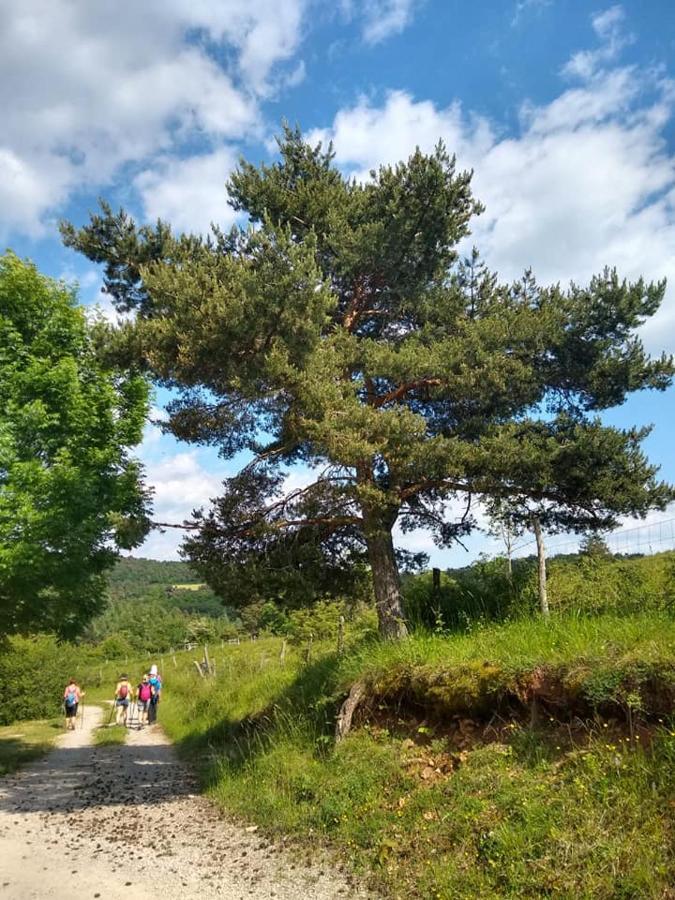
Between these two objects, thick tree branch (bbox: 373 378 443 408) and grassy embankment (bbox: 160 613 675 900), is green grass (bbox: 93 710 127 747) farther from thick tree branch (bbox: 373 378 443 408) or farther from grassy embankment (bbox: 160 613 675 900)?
thick tree branch (bbox: 373 378 443 408)

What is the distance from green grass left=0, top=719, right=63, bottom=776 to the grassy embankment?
27.4ft

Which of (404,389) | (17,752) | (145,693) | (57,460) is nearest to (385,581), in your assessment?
(404,389)

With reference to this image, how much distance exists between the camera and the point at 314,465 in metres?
11.5

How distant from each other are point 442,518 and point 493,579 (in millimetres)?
1587

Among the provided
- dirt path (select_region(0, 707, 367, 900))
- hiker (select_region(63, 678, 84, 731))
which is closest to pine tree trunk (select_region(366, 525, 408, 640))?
dirt path (select_region(0, 707, 367, 900))

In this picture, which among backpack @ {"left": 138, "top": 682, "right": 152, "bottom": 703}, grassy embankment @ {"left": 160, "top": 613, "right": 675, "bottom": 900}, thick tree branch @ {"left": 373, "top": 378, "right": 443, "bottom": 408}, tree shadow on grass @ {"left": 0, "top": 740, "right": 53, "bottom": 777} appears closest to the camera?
grassy embankment @ {"left": 160, "top": 613, "right": 675, "bottom": 900}

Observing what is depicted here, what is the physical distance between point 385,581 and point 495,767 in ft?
15.3

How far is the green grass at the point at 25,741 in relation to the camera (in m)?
15.1

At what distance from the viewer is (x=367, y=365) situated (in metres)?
10.4

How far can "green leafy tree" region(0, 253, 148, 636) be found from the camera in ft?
37.2

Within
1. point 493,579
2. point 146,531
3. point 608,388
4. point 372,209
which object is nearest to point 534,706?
point 493,579

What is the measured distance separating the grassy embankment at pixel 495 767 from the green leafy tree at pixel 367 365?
7.19 feet

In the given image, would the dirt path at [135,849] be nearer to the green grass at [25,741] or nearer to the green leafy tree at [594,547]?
the green grass at [25,741]

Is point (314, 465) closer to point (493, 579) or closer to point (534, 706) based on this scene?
point (493, 579)
